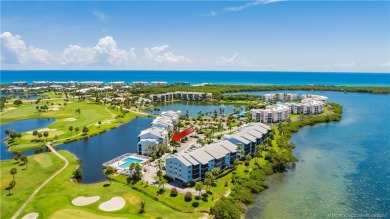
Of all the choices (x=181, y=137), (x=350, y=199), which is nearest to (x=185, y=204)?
(x=350, y=199)

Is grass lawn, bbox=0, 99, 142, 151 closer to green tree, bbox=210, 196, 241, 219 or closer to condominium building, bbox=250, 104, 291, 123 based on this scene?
condominium building, bbox=250, 104, 291, 123

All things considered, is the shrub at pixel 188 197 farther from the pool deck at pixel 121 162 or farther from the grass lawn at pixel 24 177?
the grass lawn at pixel 24 177

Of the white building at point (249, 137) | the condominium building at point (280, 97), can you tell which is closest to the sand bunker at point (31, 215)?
the white building at point (249, 137)

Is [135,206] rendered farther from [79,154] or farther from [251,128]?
[251,128]

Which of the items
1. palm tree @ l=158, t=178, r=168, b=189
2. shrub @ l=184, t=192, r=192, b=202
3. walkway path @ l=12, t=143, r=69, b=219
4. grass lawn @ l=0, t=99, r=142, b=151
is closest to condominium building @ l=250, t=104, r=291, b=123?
grass lawn @ l=0, t=99, r=142, b=151

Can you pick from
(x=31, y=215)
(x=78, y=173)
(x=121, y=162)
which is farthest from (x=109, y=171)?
(x=31, y=215)

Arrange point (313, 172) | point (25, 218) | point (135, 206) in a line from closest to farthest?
point (25, 218), point (135, 206), point (313, 172)

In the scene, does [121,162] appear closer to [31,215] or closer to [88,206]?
[88,206]
